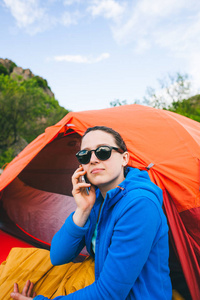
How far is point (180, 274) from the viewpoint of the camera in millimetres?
1710

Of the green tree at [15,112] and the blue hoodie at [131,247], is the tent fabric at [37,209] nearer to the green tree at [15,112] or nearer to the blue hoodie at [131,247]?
the blue hoodie at [131,247]

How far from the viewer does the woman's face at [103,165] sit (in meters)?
1.20

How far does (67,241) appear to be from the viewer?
4.04ft

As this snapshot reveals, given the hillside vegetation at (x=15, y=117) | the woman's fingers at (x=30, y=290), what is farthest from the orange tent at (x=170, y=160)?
the hillside vegetation at (x=15, y=117)

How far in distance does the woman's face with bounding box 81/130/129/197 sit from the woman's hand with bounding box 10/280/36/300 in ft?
2.82

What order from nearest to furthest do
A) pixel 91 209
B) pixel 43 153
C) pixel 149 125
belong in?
1. pixel 91 209
2. pixel 149 125
3. pixel 43 153

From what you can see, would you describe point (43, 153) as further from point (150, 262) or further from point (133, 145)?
point (150, 262)

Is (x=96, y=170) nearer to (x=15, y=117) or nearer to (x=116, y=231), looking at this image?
(x=116, y=231)

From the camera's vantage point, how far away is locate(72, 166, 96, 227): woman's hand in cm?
124

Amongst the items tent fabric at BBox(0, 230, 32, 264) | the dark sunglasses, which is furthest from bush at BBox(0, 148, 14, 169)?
the dark sunglasses

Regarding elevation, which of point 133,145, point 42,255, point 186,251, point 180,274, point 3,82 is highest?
point 3,82

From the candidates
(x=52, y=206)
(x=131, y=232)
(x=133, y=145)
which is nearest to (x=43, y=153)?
(x=52, y=206)

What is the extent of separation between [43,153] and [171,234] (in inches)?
98.6

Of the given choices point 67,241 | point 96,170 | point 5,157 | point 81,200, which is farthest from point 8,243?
point 5,157
